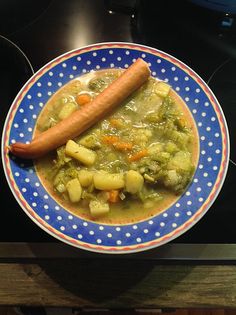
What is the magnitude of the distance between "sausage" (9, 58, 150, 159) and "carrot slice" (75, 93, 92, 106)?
2.9 inches

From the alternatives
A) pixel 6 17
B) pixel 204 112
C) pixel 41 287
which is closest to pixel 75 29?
pixel 6 17

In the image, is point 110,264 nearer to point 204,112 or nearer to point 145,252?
point 145,252

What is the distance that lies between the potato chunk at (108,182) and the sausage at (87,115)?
183mm

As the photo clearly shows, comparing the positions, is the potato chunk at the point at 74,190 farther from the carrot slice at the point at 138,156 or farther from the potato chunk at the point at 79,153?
the carrot slice at the point at 138,156

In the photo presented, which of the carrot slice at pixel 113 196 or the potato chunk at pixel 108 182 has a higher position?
the potato chunk at pixel 108 182

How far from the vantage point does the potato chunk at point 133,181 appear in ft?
4.06

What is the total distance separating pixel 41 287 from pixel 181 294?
453 mm

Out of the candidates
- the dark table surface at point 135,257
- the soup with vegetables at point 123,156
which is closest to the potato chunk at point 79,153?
the soup with vegetables at point 123,156

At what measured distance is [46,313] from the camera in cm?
137

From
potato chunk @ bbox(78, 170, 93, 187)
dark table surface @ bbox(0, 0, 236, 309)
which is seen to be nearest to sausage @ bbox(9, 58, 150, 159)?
potato chunk @ bbox(78, 170, 93, 187)

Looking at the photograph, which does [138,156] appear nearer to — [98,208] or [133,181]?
[133,181]

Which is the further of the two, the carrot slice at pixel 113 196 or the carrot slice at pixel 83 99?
the carrot slice at pixel 83 99

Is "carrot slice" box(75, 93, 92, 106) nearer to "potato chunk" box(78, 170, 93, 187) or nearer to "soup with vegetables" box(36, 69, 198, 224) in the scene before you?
"soup with vegetables" box(36, 69, 198, 224)

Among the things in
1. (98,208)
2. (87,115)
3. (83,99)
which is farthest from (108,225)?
(83,99)
